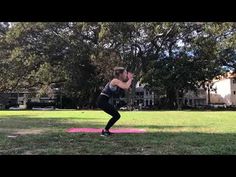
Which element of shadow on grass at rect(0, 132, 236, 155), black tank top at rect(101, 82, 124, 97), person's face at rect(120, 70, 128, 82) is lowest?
shadow on grass at rect(0, 132, 236, 155)

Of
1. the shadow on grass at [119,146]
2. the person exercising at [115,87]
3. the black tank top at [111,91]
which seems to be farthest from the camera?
the black tank top at [111,91]

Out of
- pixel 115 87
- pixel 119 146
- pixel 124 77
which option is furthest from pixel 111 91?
pixel 119 146

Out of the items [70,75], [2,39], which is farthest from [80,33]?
[2,39]

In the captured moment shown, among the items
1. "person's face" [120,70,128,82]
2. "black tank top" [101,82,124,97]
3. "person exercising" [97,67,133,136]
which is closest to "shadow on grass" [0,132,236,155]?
"person exercising" [97,67,133,136]

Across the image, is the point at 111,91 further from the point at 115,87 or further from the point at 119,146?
the point at 119,146

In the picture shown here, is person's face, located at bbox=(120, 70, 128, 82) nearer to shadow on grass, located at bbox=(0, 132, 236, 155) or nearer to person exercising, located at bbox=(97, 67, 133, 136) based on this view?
person exercising, located at bbox=(97, 67, 133, 136)

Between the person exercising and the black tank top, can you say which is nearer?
the person exercising

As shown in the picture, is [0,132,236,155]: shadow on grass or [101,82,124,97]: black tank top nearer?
[0,132,236,155]: shadow on grass

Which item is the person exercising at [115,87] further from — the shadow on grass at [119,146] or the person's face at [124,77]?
the shadow on grass at [119,146]

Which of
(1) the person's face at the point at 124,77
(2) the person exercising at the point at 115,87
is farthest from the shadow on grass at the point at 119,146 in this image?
(1) the person's face at the point at 124,77

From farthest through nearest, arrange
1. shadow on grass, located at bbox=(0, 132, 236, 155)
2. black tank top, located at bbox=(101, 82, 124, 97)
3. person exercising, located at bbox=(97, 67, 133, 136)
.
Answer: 1. black tank top, located at bbox=(101, 82, 124, 97)
2. person exercising, located at bbox=(97, 67, 133, 136)
3. shadow on grass, located at bbox=(0, 132, 236, 155)

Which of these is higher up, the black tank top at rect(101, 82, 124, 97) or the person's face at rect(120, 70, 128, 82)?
the person's face at rect(120, 70, 128, 82)

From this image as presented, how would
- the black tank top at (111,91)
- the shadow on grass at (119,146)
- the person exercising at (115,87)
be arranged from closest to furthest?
the shadow on grass at (119,146)
the person exercising at (115,87)
the black tank top at (111,91)

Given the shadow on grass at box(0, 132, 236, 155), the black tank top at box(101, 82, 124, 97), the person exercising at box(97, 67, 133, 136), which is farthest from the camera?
the black tank top at box(101, 82, 124, 97)
